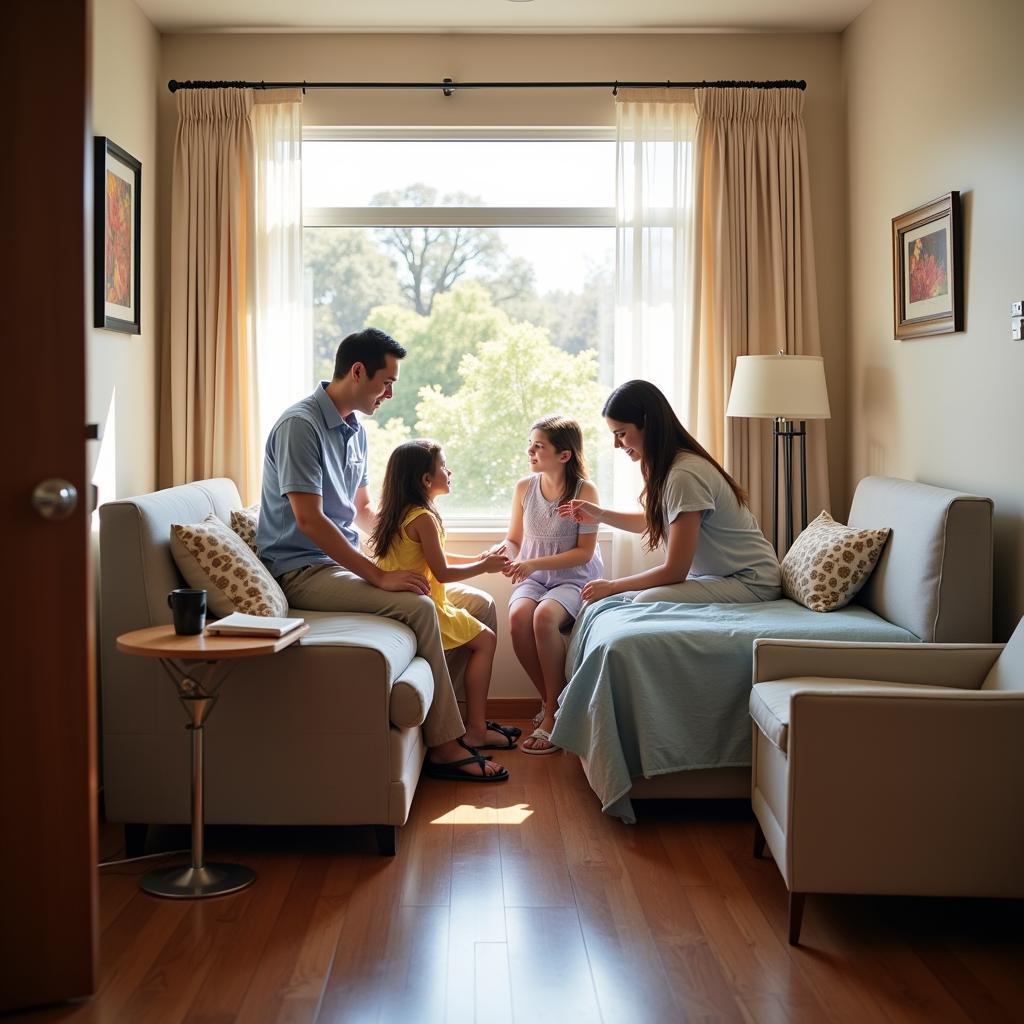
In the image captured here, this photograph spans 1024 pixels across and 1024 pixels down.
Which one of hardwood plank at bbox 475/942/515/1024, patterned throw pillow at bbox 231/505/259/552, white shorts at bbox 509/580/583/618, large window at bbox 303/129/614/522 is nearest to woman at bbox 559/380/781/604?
white shorts at bbox 509/580/583/618

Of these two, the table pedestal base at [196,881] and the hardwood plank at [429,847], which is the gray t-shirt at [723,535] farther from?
the table pedestal base at [196,881]

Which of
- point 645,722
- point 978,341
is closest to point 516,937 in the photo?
point 645,722

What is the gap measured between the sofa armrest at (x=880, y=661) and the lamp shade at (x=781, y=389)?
1.42 metres

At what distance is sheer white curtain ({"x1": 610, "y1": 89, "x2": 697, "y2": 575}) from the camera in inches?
186

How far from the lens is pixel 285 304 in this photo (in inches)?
186

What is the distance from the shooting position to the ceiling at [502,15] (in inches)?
175

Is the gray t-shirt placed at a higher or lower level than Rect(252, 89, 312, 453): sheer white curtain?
lower

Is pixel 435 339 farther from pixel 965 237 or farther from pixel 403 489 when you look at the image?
pixel 965 237

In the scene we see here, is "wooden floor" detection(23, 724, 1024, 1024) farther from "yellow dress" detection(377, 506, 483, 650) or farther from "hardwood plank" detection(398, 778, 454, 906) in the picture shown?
"yellow dress" detection(377, 506, 483, 650)

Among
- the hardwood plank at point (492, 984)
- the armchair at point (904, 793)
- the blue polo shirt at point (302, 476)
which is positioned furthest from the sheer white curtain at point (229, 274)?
the armchair at point (904, 793)

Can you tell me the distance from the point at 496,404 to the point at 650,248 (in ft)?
3.04

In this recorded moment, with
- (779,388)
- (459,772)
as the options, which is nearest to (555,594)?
(459,772)

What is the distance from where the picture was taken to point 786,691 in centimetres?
292

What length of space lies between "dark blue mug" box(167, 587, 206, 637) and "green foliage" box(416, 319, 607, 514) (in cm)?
220
